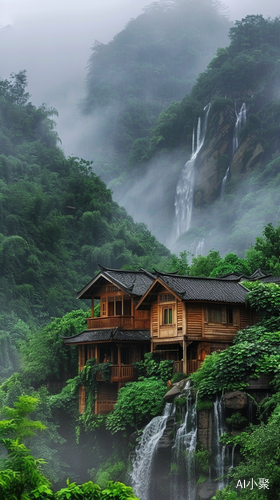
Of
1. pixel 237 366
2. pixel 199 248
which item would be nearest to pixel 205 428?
pixel 237 366

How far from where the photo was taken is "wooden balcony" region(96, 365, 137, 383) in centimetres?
3491

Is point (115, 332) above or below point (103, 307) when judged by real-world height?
below

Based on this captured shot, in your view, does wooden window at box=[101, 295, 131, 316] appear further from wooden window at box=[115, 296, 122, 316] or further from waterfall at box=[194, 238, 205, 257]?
waterfall at box=[194, 238, 205, 257]

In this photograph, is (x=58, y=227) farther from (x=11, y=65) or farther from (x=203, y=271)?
(x=11, y=65)

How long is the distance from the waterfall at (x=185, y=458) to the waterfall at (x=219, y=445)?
1057mm

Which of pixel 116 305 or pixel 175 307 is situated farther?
pixel 116 305

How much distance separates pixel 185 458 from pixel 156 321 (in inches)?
342

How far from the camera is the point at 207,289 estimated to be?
3356 cm

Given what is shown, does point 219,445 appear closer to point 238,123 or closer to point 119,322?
point 119,322

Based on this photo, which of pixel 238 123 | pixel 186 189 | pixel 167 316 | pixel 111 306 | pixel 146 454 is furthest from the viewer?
pixel 186 189

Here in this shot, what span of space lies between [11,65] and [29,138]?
317 feet

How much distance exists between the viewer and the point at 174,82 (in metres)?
186

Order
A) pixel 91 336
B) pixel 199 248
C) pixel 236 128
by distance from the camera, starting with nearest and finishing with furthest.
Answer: pixel 91 336 < pixel 199 248 < pixel 236 128

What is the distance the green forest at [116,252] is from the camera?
26.1m
